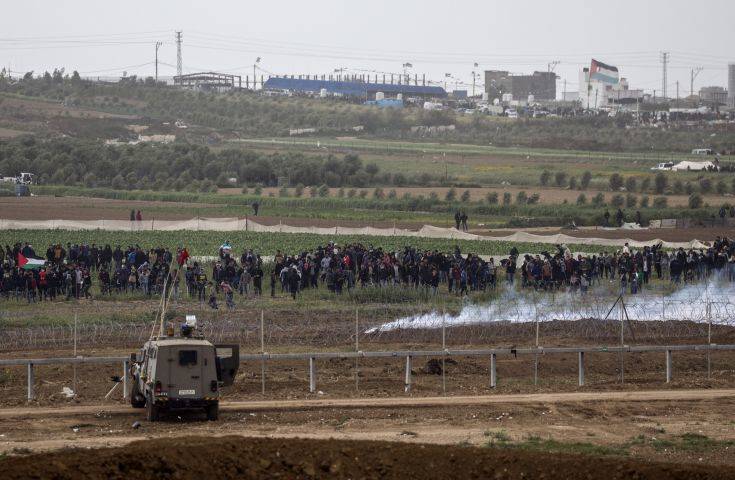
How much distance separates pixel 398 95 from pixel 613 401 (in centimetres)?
17109

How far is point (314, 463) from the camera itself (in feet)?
57.3

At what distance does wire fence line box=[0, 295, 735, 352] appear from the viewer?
110 feet

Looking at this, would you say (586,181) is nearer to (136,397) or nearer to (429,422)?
(429,422)

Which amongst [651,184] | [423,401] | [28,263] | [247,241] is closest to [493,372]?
[423,401]

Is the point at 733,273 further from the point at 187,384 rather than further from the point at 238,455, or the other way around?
the point at 238,455

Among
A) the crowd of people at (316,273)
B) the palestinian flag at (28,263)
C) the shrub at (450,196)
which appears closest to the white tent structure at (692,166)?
the shrub at (450,196)

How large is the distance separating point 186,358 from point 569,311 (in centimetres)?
1767

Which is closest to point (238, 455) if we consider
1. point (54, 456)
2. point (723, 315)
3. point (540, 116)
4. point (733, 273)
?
point (54, 456)

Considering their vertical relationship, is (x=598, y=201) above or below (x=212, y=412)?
above

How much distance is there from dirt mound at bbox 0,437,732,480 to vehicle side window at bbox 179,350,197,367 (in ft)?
13.2

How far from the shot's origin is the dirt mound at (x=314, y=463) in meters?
16.5

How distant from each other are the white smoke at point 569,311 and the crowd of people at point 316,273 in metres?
2.06

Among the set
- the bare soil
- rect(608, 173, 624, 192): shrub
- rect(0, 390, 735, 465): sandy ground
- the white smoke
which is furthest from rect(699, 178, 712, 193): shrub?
rect(0, 390, 735, 465): sandy ground

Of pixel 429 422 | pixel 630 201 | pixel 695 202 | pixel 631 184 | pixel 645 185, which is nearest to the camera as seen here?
pixel 429 422
